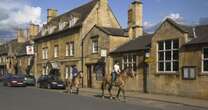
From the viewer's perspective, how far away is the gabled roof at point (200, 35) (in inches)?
952

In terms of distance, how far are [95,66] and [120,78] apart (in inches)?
529

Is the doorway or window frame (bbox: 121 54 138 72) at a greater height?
window frame (bbox: 121 54 138 72)

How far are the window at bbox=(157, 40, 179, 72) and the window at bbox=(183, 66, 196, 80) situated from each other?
1.11 meters

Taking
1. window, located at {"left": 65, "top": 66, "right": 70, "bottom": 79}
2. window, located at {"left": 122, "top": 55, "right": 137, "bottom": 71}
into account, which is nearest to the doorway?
window, located at {"left": 65, "top": 66, "right": 70, "bottom": 79}

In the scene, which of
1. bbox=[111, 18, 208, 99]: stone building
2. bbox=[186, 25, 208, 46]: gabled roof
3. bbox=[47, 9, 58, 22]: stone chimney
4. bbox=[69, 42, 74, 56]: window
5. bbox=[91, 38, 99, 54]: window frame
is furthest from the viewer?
bbox=[47, 9, 58, 22]: stone chimney

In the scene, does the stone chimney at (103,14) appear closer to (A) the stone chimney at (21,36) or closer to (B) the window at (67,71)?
(B) the window at (67,71)

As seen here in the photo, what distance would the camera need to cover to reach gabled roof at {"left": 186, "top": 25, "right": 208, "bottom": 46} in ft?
79.3

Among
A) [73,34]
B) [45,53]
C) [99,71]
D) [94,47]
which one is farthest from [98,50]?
[45,53]

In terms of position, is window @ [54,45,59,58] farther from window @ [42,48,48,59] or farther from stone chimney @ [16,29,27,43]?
stone chimney @ [16,29,27,43]

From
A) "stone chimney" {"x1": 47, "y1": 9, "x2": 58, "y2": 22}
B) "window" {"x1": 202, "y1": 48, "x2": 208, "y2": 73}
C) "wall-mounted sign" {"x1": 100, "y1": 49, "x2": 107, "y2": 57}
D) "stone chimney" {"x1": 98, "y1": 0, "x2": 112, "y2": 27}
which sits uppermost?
"stone chimney" {"x1": 47, "y1": 9, "x2": 58, "y2": 22}

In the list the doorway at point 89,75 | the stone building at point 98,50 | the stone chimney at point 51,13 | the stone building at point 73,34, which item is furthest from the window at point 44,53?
the doorway at point 89,75

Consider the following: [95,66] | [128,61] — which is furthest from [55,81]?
[128,61]

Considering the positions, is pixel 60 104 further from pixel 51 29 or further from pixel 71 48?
pixel 51 29

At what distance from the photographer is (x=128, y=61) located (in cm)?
3191
